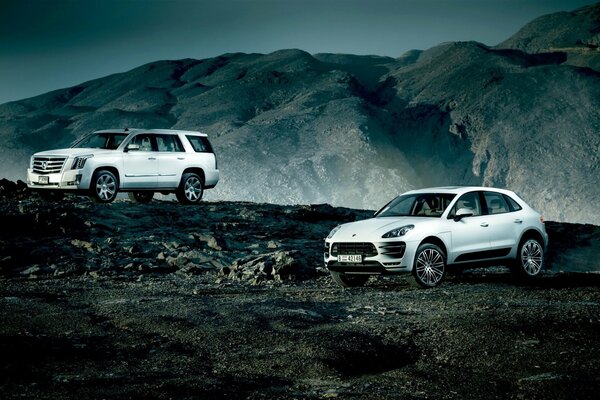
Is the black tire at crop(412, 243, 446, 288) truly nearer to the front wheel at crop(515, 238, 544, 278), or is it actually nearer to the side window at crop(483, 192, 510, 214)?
the side window at crop(483, 192, 510, 214)

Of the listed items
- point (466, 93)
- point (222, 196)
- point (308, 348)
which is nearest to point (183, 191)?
point (308, 348)

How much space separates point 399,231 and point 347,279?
1780 mm

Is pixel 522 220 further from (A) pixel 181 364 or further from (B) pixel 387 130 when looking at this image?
(B) pixel 387 130

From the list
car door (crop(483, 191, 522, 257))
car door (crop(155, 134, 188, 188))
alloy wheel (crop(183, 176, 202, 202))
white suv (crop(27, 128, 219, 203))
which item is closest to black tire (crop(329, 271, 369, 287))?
car door (crop(483, 191, 522, 257))

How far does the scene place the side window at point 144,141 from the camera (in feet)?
72.1

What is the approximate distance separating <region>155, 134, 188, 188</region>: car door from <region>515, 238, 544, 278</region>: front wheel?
10730 mm

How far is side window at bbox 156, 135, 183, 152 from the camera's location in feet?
73.0

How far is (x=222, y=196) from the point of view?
71.4 metres

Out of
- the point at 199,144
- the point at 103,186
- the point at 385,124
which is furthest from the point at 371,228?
the point at 385,124

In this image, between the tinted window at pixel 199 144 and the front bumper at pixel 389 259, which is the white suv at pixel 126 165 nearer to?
the tinted window at pixel 199 144

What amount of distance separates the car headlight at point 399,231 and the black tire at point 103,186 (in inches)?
418

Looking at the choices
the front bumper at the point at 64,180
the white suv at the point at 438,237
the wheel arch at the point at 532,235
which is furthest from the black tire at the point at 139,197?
the wheel arch at the point at 532,235

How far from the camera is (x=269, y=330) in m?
9.81

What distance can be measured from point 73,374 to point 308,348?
95.5 inches
